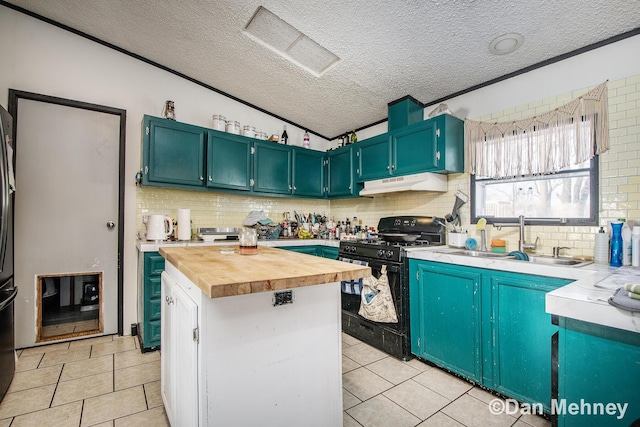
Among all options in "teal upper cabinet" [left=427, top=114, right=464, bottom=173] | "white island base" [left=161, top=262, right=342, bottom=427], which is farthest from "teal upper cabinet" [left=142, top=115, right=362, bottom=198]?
"white island base" [left=161, top=262, right=342, bottom=427]

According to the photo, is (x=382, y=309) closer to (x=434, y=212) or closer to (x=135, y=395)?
(x=434, y=212)

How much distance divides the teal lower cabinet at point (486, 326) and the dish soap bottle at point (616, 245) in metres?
0.48

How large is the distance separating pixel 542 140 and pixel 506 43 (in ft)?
2.66

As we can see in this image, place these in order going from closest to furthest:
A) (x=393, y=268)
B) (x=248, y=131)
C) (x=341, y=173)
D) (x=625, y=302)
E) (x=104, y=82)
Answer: (x=625, y=302) → (x=393, y=268) → (x=104, y=82) → (x=248, y=131) → (x=341, y=173)

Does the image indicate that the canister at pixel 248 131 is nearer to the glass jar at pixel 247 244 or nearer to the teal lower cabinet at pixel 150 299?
the teal lower cabinet at pixel 150 299

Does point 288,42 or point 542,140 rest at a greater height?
point 288,42

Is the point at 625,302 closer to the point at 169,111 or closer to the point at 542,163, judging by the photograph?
the point at 542,163

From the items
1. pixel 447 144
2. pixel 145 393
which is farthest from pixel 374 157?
pixel 145 393

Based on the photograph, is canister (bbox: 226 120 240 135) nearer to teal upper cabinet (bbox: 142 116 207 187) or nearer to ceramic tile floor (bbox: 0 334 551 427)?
teal upper cabinet (bbox: 142 116 207 187)

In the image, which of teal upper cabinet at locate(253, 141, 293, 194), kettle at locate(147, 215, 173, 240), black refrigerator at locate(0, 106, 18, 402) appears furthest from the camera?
teal upper cabinet at locate(253, 141, 293, 194)

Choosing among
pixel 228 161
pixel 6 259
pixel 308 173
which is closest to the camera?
pixel 6 259

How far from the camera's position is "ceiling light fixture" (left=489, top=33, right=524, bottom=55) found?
2115mm

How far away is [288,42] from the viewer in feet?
8.50

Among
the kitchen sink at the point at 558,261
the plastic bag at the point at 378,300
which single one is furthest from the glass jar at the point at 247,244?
the kitchen sink at the point at 558,261
